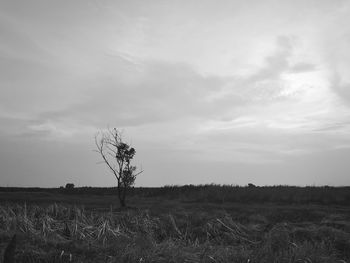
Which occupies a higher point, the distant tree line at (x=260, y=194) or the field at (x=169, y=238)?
the distant tree line at (x=260, y=194)

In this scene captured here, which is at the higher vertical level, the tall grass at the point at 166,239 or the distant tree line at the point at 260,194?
the distant tree line at the point at 260,194

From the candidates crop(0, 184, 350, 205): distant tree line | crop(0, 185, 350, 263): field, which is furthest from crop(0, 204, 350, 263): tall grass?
crop(0, 184, 350, 205): distant tree line

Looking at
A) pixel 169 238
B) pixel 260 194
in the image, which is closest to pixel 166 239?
pixel 169 238

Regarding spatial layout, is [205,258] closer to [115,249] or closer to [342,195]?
[115,249]

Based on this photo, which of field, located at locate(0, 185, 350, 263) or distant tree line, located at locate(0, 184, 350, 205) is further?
distant tree line, located at locate(0, 184, 350, 205)

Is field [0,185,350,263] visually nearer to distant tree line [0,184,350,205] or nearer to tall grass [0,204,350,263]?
tall grass [0,204,350,263]

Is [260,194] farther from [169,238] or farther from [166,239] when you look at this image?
[166,239]

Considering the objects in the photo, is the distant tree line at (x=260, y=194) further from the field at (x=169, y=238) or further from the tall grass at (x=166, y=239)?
the tall grass at (x=166, y=239)

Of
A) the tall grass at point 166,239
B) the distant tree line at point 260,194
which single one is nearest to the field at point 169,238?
the tall grass at point 166,239

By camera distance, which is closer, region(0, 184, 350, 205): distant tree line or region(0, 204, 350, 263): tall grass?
region(0, 204, 350, 263): tall grass

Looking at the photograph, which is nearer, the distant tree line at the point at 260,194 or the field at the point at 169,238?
the field at the point at 169,238

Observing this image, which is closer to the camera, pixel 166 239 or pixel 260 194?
pixel 166 239

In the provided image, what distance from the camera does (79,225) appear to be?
43.9 feet

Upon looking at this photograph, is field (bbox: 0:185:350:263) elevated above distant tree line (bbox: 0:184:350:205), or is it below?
below
